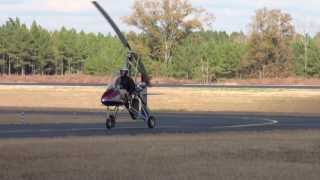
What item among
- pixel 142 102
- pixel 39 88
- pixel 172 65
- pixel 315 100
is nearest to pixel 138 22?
pixel 172 65

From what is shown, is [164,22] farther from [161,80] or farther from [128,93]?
[128,93]

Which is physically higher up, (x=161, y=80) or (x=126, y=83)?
(x=126, y=83)

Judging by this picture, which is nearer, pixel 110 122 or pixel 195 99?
pixel 110 122

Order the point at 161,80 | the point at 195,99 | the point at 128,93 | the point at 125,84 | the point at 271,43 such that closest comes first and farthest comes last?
the point at 125,84 < the point at 128,93 < the point at 195,99 < the point at 161,80 < the point at 271,43

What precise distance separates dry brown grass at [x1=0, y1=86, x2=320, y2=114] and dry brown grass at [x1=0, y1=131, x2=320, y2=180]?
32476mm

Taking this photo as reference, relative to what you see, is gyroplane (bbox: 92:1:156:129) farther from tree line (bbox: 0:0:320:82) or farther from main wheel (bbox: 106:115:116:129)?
tree line (bbox: 0:0:320:82)

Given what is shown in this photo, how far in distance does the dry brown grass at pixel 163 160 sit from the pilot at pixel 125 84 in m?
7.90

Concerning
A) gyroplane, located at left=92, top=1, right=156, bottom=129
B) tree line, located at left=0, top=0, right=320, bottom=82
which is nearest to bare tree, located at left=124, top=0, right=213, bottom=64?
tree line, located at left=0, top=0, right=320, bottom=82

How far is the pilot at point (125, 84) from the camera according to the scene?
1122 inches

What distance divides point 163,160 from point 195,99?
4435cm

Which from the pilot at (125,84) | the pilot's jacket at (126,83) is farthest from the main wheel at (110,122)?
the pilot's jacket at (126,83)

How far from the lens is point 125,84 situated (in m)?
28.8

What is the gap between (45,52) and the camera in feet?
453

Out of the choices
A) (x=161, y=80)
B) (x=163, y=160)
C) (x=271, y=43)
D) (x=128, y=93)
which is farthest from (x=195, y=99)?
(x=271, y=43)
